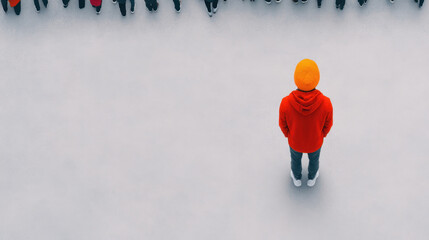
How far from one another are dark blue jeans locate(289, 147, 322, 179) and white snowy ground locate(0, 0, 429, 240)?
29 cm

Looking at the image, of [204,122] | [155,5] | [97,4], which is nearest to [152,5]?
[155,5]

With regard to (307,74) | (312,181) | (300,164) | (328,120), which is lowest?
(312,181)

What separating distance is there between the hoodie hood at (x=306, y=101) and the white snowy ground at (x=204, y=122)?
1.54m

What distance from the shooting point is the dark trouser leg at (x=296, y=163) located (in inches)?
208

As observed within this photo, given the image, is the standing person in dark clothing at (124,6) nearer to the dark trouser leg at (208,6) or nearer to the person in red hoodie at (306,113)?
the dark trouser leg at (208,6)

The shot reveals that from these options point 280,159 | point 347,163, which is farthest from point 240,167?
point 347,163

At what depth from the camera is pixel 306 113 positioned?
4.61 meters

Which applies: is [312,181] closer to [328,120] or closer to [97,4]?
[328,120]

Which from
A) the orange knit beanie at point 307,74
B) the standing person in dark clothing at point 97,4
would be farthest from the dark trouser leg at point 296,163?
the standing person in dark clothing at point 97,4

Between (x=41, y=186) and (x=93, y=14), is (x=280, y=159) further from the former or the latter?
(x=93, y=14)

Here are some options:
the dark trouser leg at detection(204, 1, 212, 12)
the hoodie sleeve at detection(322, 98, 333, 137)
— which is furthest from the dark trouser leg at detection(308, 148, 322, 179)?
the dark trouser leg at detection(204, 1, 212, 12)

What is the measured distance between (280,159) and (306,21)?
7.77 feet

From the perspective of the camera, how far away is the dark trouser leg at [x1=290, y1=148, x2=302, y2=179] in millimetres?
5281

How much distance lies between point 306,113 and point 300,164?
106cm
